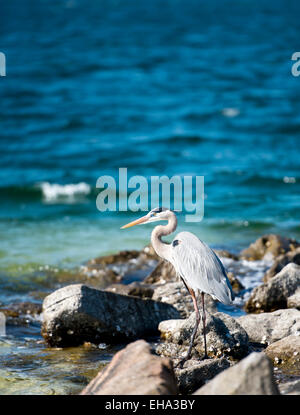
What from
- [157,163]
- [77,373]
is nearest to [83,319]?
[77,373]

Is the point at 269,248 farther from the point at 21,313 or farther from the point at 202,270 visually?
the point at 202,270

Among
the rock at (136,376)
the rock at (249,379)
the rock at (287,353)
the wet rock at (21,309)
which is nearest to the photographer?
the rock at (249,379)

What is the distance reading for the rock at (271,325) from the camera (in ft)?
22.7

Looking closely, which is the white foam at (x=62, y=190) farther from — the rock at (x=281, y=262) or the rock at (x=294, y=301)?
the rock at (x=294, y=301)

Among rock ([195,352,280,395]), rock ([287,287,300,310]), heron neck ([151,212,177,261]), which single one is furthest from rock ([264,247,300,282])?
rock ([195,352,280,395])

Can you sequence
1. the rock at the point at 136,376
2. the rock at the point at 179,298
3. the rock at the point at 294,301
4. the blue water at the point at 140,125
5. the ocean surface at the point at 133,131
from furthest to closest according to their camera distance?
the blue water at the point at 140,125, the ocean surface at the point at 133,131, the rock at the point at 179,298, the rock at the point at 294,301, the rock at the point at 136,376

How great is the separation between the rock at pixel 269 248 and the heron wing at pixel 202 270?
4261 mm

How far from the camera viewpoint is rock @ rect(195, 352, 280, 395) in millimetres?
4281

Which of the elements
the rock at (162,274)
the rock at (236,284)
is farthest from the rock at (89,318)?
the rock at (236,284)

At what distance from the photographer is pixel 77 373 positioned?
20.6 feet

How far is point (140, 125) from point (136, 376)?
1694 centimetres

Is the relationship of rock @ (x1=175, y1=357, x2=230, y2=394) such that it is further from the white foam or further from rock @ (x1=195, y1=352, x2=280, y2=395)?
the white foam

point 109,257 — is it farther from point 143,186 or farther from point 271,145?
point 271,145

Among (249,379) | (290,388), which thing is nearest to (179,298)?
(290,388)
